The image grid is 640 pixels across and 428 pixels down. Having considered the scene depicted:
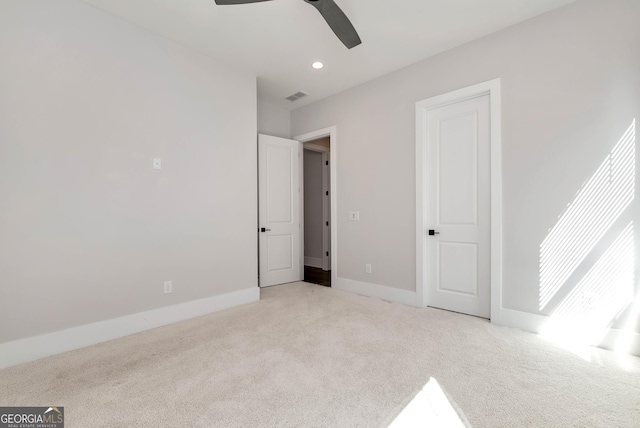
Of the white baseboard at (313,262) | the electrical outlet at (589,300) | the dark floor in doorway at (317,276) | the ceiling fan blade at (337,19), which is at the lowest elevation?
the dark floor in doorway at (317,276)

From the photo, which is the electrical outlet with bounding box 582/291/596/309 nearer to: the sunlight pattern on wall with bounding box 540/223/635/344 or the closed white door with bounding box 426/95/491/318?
the sunlight pattern on wall with bounding box 540/223/635/344

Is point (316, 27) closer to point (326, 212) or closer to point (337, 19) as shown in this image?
point (337, 19)

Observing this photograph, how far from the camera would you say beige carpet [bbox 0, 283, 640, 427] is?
5.12 feet

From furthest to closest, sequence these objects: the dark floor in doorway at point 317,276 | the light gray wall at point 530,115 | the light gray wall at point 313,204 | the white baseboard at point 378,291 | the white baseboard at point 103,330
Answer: the light gray wall at point 313,204
the dark floor in doorway at point 317,276
the white baseboard at point 378,291
the light gray wall at point 530,115
the white baseboard at point 103,330

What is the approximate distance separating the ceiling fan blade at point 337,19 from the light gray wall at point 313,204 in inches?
147

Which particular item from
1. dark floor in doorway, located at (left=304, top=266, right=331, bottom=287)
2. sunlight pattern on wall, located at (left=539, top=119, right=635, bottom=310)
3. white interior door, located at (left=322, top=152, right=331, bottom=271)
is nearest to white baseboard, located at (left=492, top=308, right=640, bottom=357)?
sunlight pattern on wall, located at (left=539, top=119, right=635, bottom=310)

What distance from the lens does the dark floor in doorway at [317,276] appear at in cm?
476

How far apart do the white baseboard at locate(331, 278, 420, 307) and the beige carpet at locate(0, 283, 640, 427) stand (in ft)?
2.03

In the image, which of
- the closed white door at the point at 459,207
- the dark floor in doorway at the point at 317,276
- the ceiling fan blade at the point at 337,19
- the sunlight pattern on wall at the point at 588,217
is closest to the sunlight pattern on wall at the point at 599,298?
the sunlight pattern on wall at the point at 588,217

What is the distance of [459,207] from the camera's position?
10.5ft

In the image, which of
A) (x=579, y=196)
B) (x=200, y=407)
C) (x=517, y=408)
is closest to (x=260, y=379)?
(x=200, y=407)

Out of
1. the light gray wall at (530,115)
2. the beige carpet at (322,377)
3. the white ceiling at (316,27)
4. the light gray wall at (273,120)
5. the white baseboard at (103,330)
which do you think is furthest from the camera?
the light gray wall at (273,120)

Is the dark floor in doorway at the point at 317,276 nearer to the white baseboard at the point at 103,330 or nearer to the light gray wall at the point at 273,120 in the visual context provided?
the white baseboard at the point at 103,330

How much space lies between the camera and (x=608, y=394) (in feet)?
5.65
